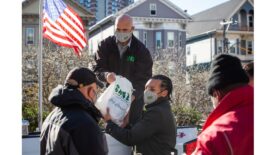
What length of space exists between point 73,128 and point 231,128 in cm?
91

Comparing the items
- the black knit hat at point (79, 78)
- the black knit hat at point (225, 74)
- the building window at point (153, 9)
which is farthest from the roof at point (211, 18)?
the black knit hat at point (225, 74)

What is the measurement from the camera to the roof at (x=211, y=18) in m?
23.6

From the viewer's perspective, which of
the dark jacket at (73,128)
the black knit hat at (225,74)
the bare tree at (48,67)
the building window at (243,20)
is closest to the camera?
the black knit hat at (225,74)

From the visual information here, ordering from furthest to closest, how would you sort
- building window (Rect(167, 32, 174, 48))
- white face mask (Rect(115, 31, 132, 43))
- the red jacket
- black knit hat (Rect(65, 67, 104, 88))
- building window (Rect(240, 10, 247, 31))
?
building window (Rect(167, 32, 174, 48)) → building window (Rect(240, 10, 247, 31)) → white face mask (Rect(115, 31, 132, 43)) → black knit hat (Rect(65, 67, 104, 88)) → the red jacket

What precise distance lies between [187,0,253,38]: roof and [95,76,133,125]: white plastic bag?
19.1 metres

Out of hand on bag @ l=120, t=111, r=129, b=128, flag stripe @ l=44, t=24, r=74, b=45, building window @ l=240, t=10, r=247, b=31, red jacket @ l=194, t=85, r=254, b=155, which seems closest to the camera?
red jacket @ l=194, t=85, r=254, b=155

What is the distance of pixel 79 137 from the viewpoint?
2297 millimetres

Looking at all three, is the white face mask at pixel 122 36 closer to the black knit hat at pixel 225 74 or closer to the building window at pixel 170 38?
the black knit hat at pixel 225 74

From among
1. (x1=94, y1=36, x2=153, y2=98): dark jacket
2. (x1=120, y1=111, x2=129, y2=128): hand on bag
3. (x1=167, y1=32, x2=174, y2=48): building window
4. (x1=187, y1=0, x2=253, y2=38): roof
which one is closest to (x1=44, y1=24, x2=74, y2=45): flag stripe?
(x1=94, y1=36, x2=153, y2=98): dark jacket

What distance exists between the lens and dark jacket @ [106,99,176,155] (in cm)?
302

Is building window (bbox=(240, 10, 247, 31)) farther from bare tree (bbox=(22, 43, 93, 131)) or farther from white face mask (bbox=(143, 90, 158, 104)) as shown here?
white face mask (bbox=(143, 90, 158, 104))

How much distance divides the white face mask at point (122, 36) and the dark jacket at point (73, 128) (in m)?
1.20
